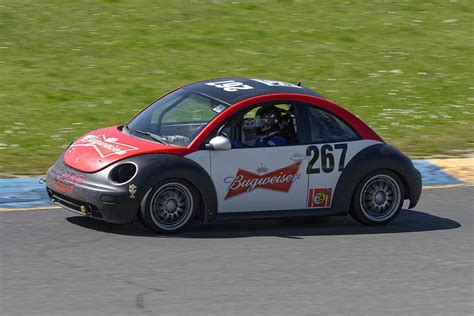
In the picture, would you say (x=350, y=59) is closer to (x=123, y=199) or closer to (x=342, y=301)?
(x=123, y=199)

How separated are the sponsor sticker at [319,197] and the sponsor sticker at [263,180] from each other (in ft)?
0.83

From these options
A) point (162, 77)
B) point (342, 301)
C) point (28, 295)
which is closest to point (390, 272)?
point (342, 301)

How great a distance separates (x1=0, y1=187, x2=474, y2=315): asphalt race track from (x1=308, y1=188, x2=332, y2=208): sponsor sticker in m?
0.27

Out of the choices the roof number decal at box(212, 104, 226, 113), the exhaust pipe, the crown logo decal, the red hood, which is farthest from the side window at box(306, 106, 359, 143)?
the exhaust pipe

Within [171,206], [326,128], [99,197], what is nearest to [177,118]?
[171,206]

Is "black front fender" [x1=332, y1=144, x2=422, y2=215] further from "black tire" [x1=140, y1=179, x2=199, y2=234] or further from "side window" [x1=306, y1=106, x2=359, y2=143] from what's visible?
"black tire" [x1=140, y1=179, x2=199, y2=234]

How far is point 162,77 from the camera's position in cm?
1903

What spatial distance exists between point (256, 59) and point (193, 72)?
1547 millimetres

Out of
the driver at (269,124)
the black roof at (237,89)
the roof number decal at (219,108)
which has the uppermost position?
the black roof at (237,89)

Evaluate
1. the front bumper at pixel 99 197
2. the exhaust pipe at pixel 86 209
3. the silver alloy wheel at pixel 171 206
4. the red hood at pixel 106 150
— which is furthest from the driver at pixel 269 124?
the exhaust pipe at pixel 86 209

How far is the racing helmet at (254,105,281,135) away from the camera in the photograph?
429 inches

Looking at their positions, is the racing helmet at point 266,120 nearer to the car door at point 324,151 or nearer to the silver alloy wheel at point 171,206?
the car door at point 324,151

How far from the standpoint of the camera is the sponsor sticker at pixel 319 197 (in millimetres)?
10891

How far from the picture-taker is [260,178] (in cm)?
1062
